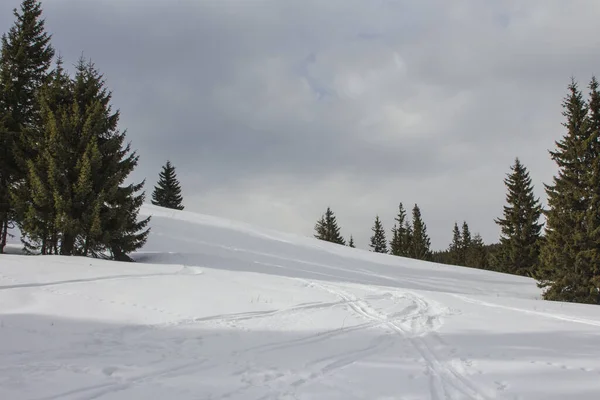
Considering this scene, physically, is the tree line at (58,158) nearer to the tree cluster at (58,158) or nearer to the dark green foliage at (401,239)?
the tree cluster at (58,158)

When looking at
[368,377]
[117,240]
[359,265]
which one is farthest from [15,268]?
[359,265]

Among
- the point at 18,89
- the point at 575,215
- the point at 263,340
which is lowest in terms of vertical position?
the point at 263,340

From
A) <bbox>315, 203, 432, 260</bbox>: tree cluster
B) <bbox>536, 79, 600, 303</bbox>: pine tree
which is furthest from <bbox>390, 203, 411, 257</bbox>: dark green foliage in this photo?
<bbox>536, 79, 600, 303</bbox>: pine tree

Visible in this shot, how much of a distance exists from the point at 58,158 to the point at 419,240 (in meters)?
52.9

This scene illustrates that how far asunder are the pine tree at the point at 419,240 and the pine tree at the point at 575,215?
34.5 metres

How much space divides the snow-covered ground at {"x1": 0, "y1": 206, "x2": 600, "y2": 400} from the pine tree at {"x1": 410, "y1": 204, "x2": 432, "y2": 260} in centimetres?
4649

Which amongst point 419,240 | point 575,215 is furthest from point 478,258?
point 575,215

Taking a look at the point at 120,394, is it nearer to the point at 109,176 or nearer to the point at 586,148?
the point at 109,176

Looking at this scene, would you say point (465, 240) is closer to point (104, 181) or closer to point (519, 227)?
point (519, 227)

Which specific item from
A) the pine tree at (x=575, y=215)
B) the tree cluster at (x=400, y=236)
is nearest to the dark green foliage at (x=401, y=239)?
the tree cluster at (x=400, y=236)

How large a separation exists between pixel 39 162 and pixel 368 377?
1769 centimetres

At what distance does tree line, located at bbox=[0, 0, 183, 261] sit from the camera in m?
15.9

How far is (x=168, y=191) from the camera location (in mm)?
57500

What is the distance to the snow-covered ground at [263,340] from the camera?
4320 mm
